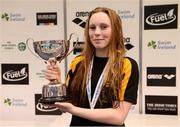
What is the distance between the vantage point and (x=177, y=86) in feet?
9.93

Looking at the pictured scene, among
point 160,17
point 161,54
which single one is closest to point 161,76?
point 161,54

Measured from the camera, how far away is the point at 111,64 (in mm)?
1322

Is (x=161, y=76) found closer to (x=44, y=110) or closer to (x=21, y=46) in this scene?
(x=44, y=110)

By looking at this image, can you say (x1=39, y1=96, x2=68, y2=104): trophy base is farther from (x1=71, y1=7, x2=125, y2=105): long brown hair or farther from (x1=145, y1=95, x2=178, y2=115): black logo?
(x1=145, y1=95, x2=178, y2=115): black logo

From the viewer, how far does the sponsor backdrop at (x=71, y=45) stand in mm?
3033

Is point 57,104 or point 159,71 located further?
point 159,71

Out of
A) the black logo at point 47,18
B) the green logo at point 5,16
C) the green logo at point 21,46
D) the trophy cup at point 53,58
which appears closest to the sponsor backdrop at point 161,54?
the black logo at point 47,18

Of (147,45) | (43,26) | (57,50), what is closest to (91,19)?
(57,50)

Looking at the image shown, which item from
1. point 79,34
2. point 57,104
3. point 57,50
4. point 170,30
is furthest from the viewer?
point 79,34

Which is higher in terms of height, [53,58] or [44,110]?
[53,58]

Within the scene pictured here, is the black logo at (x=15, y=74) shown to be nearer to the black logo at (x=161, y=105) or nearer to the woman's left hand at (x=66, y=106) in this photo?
the black logo at (x=161, y=105)

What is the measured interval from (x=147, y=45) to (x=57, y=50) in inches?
65.9

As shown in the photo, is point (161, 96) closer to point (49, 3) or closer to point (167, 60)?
point (167, 60)

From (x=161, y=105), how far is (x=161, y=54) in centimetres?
52
